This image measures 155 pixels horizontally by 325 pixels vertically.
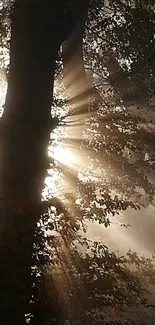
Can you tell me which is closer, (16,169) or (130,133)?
(16,169)

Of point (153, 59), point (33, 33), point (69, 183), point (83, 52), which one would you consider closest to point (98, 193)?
point (69, 183)

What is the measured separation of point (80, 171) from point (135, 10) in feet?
14.6

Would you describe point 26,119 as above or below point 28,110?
below

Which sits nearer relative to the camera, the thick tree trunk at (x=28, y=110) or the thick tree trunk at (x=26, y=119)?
the thick tree trunk at (x=26, y=119)

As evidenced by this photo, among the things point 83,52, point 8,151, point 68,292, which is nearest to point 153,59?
point 83,52

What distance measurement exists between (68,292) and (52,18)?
4.96m

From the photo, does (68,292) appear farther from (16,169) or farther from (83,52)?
(83,52)

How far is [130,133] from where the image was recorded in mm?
12953

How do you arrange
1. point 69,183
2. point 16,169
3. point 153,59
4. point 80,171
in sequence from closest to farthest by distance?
point 16,169 < point 69,183 < point 153,59 < point 80,171

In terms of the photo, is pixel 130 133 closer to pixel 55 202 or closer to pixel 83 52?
pixel 83 52

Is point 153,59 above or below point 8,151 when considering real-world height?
above

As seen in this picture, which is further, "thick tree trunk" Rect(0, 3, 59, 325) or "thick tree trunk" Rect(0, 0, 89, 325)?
"thick tree trunk" Rect(0, 0, 89, 325)

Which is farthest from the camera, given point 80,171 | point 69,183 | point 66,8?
point 80,171

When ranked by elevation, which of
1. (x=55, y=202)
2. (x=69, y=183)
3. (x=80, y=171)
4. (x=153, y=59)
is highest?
(x=153, y=59)
